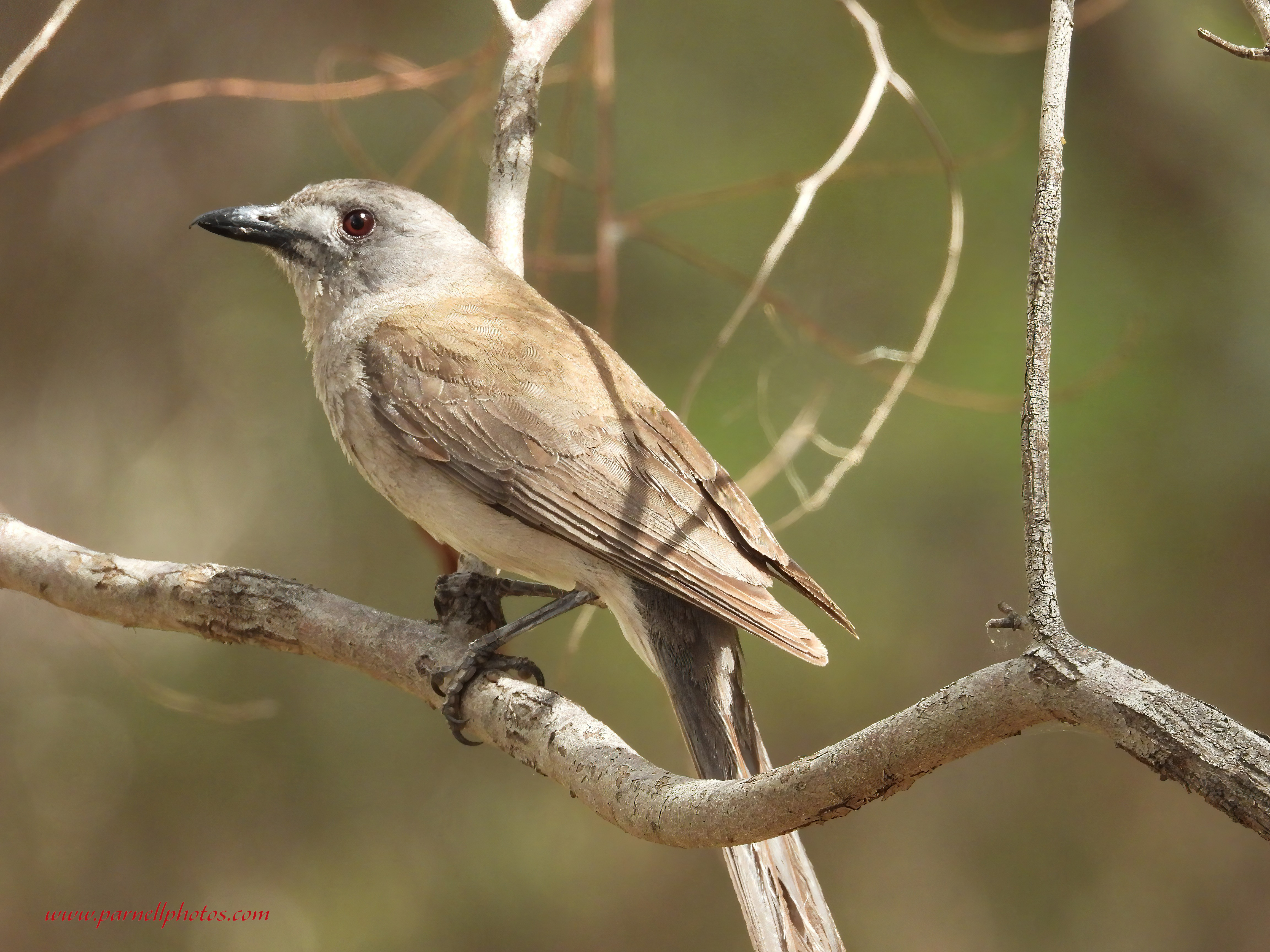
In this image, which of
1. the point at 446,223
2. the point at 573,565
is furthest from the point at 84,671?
the point at 573,565

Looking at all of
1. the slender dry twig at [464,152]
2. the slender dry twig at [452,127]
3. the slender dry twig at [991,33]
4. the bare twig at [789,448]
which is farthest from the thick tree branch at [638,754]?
the slender dry twig at [991,33]

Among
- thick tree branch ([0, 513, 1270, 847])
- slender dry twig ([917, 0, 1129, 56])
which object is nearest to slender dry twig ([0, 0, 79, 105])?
thick tree branch ([0, 513, 1270, 847])

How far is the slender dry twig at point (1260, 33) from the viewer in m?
1.83

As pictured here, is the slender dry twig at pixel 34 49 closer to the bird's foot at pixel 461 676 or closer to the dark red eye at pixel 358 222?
the dark red eye at pixel 358 222

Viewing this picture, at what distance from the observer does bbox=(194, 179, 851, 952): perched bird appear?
2797 millimetres

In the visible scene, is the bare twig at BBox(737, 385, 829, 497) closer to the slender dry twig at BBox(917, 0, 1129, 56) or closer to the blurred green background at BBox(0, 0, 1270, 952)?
the blurred green background at BBox(0, 0, 1270, 952)

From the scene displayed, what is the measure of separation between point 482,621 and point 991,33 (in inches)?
134

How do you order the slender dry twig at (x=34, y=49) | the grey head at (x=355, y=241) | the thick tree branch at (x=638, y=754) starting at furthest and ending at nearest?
the grey head at (x=355, y=241) → the slender dry twig at (x=34, y=49) → the thick tree branch at (x=638, y=754)

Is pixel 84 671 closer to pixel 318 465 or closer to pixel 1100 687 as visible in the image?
pixel 318 465

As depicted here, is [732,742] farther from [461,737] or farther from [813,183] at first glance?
[813,183]

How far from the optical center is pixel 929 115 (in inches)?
193

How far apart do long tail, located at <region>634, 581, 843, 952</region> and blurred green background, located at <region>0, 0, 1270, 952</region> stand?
1733 millimetres

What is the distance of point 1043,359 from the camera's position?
60.4 inches

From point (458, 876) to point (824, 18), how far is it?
3.89m
